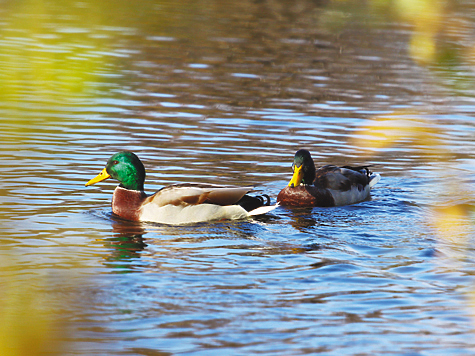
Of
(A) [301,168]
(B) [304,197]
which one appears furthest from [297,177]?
(B) [304,197]

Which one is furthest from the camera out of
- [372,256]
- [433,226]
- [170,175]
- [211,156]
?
[211,156]

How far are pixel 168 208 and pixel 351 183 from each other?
2.79 meters

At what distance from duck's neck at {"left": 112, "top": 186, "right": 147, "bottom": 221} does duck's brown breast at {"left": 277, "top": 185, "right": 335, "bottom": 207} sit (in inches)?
77.5

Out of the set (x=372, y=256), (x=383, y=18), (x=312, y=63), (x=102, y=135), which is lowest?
(x=372, y=256)

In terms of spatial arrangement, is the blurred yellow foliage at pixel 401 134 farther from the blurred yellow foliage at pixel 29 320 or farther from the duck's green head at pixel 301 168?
the blurred yellow foliage at pixel 29 320

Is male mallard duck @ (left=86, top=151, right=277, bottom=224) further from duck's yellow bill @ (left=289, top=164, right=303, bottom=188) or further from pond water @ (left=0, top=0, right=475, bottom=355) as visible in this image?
duck's yellow bill @ (left=289, top=164, right=303, bottom=188)

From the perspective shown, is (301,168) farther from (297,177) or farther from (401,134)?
(401,134)

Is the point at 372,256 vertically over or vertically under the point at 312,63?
under

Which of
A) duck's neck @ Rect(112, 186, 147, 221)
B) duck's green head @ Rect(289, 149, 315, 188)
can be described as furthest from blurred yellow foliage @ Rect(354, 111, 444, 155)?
duck's neck @ Rect(112, 186, 147, 221)

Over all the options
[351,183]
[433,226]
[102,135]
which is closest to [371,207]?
[351,183]

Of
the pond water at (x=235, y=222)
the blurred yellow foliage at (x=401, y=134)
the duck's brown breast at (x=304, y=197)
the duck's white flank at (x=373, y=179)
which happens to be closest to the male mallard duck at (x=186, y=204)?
the pond water at (x=235, y=222)

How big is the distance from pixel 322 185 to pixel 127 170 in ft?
8.98

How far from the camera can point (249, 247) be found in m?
8.01

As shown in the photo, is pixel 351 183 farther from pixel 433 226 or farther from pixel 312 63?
pixel 312 63
